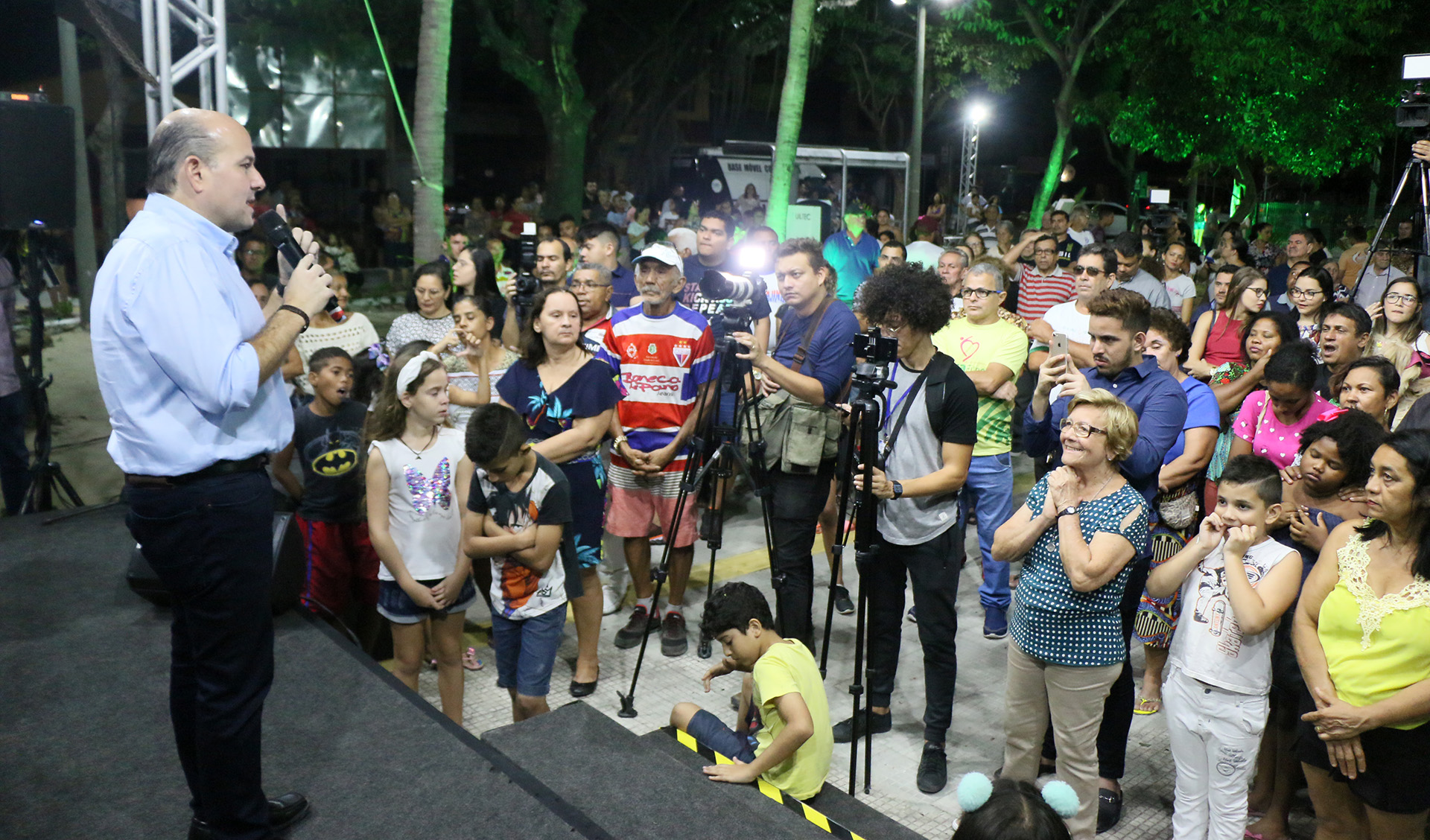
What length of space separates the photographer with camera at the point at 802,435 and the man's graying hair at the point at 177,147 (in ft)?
7.60

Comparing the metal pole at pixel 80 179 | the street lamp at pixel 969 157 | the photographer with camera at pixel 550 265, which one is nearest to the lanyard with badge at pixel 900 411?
the photographer with camera at pixel 550 265

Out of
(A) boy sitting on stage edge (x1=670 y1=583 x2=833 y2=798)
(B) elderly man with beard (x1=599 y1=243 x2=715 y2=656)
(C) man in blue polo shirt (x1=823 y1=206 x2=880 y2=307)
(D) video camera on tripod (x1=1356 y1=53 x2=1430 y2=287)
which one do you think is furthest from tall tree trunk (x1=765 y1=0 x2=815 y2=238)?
(A) boy sitting on stage edge (x1=670 y1=583 x2=833 y2=798)

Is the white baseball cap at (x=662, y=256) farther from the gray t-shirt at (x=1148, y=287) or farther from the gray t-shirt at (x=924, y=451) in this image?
the gray t-shirt at (x=1148, y=287)

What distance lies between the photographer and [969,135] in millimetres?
27016

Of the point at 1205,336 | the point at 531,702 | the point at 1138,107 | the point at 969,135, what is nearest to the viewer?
the point at 531,702

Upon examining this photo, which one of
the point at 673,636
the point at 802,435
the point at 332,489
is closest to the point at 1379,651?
the point at 802,435

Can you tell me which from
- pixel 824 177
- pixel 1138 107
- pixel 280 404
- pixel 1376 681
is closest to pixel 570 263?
pixel 280 404

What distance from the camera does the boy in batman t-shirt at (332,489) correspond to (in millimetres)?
4684

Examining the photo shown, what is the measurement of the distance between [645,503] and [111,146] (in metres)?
4.80

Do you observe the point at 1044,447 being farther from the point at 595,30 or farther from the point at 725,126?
the point at 725,126

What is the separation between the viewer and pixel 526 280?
5.66 meters

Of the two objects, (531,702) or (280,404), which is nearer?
(280,404)

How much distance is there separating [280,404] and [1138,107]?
25.0 metres

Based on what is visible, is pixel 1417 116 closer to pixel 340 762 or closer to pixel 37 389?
pixel 340 762
